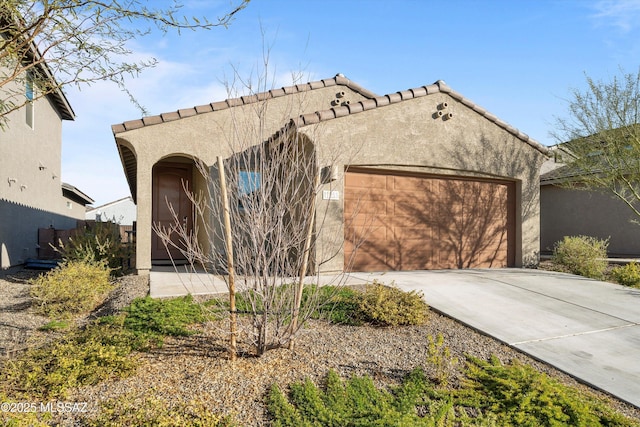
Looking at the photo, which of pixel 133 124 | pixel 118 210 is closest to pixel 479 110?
pixel 133 124

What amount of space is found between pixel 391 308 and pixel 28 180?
561 inches

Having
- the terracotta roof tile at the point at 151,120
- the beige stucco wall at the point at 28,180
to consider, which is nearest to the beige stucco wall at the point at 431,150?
the terracotta roof tile at the point at 151,120

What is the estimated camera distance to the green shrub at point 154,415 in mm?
3122

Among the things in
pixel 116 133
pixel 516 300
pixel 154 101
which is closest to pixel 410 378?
pixel 516 300

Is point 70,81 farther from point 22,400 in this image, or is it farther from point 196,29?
point 22,400

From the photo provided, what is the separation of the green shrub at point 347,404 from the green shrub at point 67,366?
1.68 m

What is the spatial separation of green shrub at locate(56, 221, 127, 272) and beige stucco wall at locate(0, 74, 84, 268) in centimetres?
349

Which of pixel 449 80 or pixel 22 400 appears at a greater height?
pixel 449 80

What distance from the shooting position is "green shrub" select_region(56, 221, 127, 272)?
10.1 m

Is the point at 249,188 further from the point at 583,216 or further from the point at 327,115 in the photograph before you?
the point at 583,216

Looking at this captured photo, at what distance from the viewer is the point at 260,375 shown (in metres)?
4.17

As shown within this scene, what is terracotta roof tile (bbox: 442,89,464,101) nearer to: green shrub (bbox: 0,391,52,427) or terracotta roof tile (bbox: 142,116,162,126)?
terracotta roof tile (bbox: 142,116,162,126)

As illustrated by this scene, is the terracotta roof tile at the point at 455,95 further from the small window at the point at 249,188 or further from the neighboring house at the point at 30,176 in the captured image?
the neighboring house at the point at 30,176

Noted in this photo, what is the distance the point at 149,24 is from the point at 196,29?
1.66 ft
